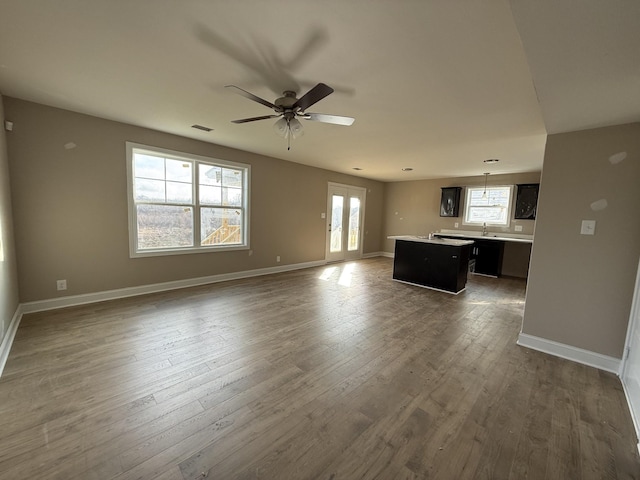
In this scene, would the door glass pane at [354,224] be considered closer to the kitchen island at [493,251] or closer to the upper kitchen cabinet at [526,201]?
the kitchen island at [493,251]

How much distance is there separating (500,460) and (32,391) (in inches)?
119

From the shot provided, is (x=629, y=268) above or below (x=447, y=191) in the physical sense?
below

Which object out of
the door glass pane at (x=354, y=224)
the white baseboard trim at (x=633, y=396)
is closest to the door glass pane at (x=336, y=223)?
the door glass pane at (x=354, y=224)

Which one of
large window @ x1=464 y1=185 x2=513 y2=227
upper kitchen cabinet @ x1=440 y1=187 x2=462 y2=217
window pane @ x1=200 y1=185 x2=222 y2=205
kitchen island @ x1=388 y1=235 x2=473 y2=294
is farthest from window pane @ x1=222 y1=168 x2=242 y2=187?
large window @ x1=464 y1=185 x2=513 y2=227

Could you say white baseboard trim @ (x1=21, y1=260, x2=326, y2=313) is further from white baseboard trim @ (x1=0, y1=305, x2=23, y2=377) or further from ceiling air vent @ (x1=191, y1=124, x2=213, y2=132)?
ceiling air vent @ (x1=191, y1=124, x2=213, y2=132)

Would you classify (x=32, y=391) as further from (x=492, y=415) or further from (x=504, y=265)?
(x=504, y=265)

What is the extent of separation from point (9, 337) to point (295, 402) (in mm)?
2771

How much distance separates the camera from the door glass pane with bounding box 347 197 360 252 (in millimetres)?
7457

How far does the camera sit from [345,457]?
1.43 metres

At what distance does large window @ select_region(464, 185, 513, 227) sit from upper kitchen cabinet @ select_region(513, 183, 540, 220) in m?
0.21

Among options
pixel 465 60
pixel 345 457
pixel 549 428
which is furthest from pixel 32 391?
pixel 465 60

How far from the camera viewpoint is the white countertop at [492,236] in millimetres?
5641

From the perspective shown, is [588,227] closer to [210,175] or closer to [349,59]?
[349,59]

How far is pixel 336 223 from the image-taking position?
23.2 feet
